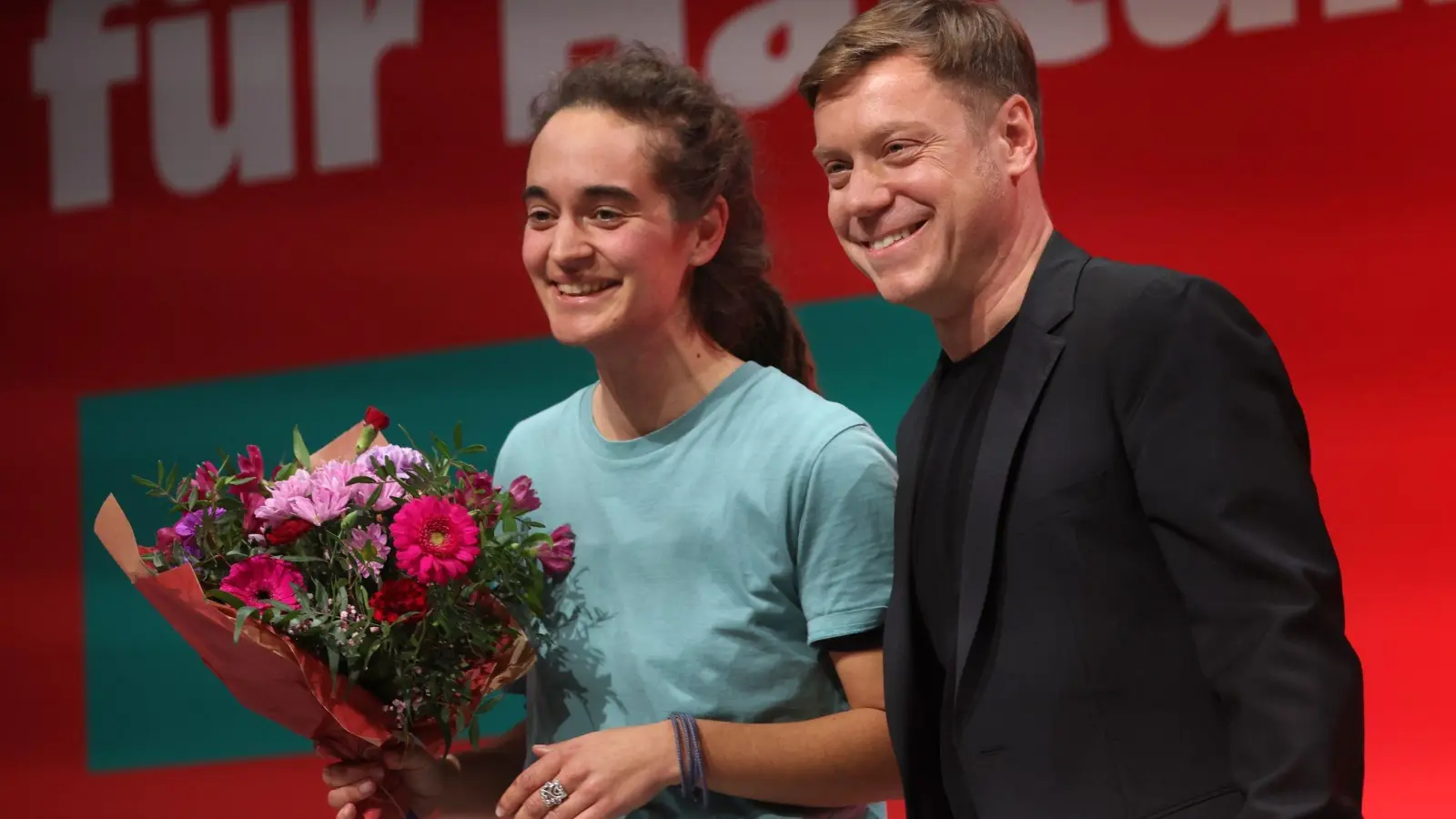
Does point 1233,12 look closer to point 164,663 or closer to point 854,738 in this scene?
point 854,738

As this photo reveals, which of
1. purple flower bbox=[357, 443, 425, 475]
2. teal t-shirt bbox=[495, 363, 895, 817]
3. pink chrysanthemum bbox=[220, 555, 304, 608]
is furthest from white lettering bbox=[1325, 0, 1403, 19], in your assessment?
pink chrysanthemum bbox=[220, 555, 304, 608]

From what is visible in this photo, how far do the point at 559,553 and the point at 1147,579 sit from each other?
34.1 inches

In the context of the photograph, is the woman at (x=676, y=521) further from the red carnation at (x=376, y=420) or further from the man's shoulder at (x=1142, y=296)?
the man's shoulder at (x=1142, y=296)

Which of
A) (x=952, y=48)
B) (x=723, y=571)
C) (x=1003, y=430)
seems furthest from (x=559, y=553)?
(x=952, y=48)

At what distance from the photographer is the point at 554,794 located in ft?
6.19

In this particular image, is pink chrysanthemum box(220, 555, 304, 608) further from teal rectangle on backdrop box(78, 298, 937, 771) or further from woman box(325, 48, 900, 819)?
teal rectangle on backdrop box(78, 298, 937, 771)

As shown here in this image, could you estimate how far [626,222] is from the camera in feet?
6.85

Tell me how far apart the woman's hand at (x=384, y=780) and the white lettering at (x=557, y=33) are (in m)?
1.83

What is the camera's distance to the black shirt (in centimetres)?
163

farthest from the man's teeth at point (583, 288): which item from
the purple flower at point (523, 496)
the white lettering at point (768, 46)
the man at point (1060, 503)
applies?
the white lettering at point (768, 46)

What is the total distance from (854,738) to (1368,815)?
1.44 metres

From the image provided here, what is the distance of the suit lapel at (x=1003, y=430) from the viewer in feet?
5.05

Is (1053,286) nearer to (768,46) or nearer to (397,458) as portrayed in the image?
(397,458)

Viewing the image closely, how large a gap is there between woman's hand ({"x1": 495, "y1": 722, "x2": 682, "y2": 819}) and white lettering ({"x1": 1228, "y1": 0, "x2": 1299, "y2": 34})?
1.83m
